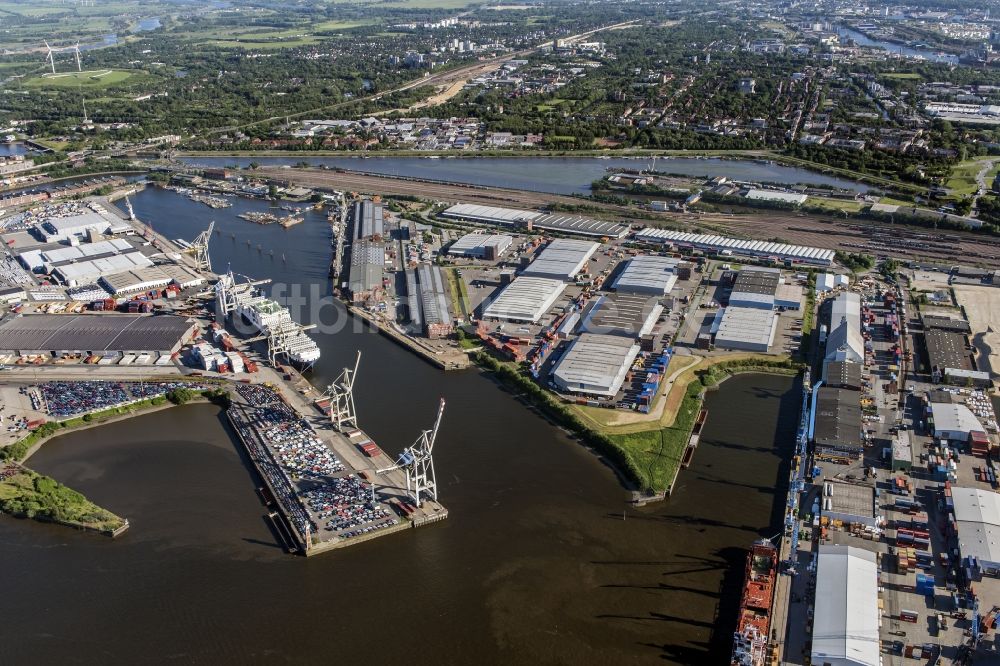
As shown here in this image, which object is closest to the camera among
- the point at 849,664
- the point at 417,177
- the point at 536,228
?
the point at 849,664

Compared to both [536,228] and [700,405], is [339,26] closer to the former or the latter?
[536,228]

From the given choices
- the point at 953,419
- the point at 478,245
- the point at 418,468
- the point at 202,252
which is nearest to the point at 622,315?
the point at 478,245

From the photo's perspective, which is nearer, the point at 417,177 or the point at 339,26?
the point at 417,177

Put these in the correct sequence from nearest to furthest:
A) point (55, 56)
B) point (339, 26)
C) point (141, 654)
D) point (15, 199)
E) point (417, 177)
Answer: point (141, 654)
point (15, 199)
point (417, 177)
point (55, 56)
point (339, 26)

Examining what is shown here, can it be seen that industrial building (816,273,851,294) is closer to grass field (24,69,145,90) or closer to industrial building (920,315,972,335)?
industrial building (920,315,972,335)

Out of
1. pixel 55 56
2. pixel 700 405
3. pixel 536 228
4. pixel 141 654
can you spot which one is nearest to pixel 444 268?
pixel 536 228

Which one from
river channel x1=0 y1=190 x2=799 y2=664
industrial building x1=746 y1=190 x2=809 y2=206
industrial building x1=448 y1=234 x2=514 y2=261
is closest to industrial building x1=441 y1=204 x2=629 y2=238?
industrial building x1=448 y1=234 x2=514 y2=261

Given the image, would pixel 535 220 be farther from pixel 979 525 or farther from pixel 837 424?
pixel 979 525
